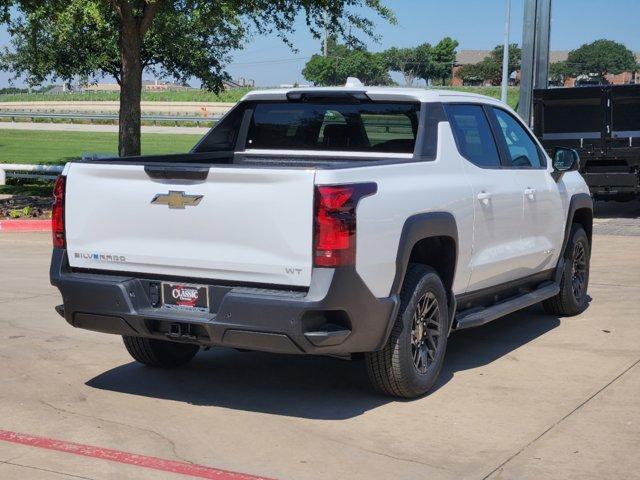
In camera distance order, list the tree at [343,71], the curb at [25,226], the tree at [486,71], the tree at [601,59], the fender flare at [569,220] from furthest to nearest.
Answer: the tree at [601,59] < the tree at [486,71] < the tree at [343,71] < the curb at [25,226] < the fender flare at [569,220]

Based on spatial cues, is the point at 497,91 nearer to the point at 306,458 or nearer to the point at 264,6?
the point at 264,6

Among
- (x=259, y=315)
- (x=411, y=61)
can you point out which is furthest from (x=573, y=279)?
(x=411, y=61)

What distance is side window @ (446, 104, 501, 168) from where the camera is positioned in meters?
7.13

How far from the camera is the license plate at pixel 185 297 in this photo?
5.82 metres

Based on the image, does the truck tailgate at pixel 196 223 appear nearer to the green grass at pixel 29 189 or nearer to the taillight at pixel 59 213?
the taillight at pixel 59 213

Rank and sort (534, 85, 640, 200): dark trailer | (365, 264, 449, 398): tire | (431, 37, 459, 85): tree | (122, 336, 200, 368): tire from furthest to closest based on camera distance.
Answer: (431, 37, 459, 85): tree < (534, 85, 640, 200): dark trailer < (122, 336, 200, 368): tire < (365, 264, 449, 398): tire

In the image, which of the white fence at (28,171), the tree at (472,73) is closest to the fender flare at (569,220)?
the white fence at (28,171)

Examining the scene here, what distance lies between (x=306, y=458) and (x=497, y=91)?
91311 millimetres

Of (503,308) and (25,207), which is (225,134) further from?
(25,207)

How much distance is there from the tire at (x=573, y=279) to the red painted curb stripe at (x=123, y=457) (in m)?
4.63

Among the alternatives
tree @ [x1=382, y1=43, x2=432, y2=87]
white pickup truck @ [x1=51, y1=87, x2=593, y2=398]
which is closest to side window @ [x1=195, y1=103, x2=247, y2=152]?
white pickup truck @ [x1=51, y1=87, x2=593, y2=398]

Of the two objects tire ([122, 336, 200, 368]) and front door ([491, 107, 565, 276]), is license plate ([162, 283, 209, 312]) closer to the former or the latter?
tire ([122, 336, 200, 368])

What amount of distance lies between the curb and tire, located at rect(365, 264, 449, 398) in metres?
10.0

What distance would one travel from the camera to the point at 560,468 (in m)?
5.18
